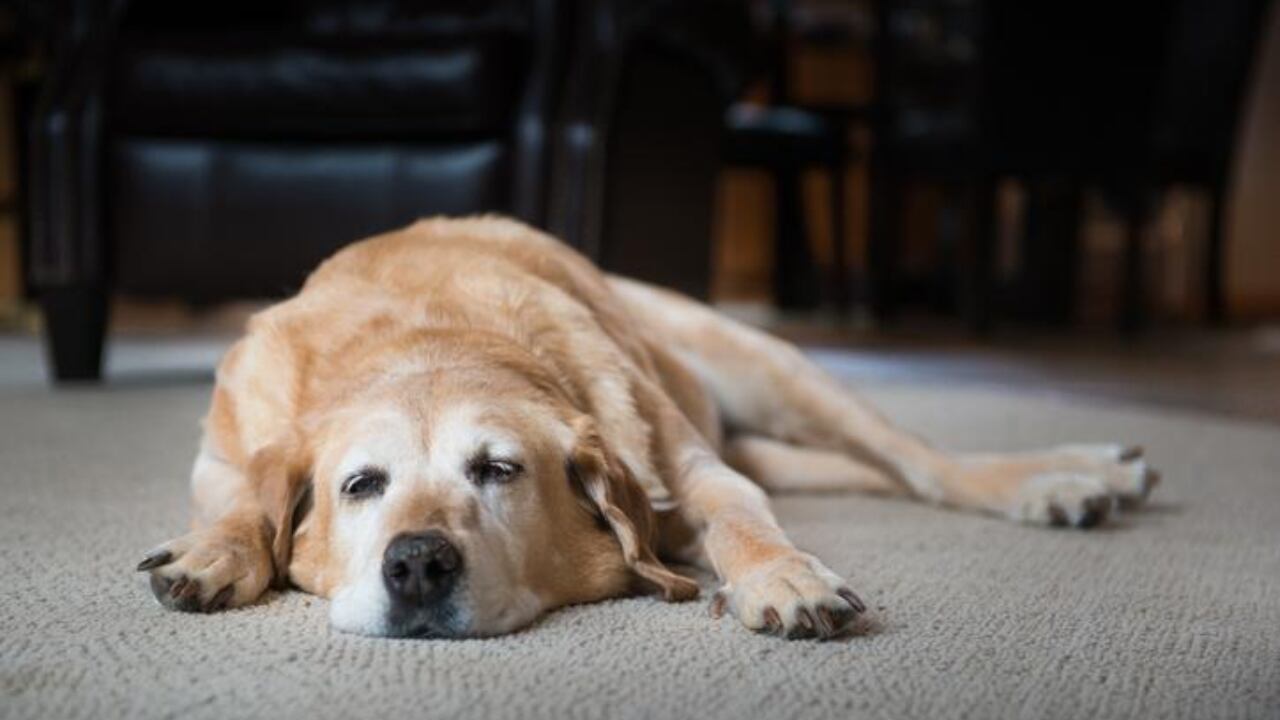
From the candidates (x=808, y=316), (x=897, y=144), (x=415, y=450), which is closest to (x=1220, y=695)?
(x=415, y=450)

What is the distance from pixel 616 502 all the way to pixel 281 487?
34 cm

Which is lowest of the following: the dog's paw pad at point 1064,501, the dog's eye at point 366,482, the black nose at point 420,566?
the dog's paw pad at point 1064,501

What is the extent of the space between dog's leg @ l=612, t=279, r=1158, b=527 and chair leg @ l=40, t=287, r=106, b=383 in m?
1.67

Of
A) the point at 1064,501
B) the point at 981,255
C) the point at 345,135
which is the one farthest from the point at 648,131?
the point at 981,255

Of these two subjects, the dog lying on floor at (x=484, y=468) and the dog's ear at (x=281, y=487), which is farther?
the dog's ear at (x=281, y=487)

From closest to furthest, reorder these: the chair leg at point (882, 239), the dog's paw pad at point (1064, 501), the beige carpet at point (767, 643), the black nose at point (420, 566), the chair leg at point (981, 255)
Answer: the beige carpet at point (767, 643) < the black nose at point (420, 566) < the dog's paw pad at point (1064, 501) < the chair leg at point (981, 255) < the chair leg at point (882, 239)

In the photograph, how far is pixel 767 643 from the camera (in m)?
1.17

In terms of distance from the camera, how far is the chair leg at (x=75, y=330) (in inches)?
126

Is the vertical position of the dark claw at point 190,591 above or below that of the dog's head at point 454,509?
below

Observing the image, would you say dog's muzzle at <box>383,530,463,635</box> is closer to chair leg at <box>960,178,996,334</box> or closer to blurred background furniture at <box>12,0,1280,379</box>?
blurred background furniture at <box>12,0,1280,379</box>

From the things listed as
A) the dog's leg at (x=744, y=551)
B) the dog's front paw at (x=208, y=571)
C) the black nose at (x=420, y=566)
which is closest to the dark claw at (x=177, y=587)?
the dog's front paw at (x=208, y=571)

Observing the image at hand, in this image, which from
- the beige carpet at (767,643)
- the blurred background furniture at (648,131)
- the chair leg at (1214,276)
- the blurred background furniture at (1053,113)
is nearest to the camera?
the beige carpet at (767,643)

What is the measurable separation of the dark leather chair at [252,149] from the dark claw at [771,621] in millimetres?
2078

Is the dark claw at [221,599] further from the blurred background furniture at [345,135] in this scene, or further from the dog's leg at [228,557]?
the blurred background furniture at [345,135]
